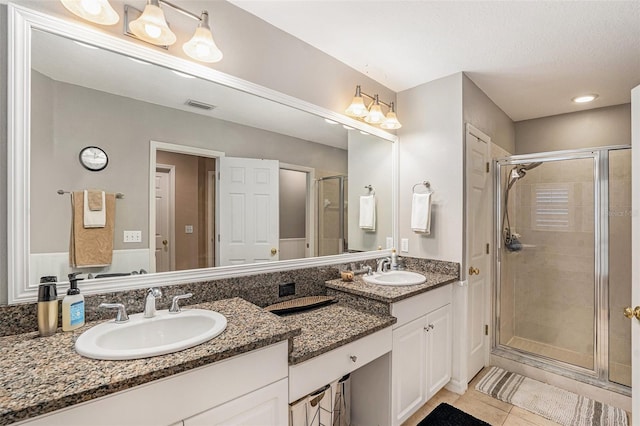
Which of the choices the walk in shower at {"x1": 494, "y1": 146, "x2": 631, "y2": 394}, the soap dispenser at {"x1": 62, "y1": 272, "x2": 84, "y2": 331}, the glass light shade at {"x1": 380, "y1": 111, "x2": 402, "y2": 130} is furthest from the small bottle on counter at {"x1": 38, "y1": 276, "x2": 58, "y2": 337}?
the walk in shower at {"x1": 494, "y1": 146, "x2": 631, "y2": 394}

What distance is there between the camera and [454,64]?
2.21 m

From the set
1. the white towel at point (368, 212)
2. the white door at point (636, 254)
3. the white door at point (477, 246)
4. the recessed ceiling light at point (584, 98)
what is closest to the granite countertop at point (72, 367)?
the white towel at point (368, 212)

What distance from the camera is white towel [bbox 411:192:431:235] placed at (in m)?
2.38

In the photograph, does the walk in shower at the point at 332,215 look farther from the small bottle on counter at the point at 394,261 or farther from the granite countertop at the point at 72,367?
the granite countertop at the point at 72,367

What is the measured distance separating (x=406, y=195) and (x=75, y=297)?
233cm

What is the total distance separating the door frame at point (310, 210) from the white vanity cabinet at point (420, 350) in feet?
2.19

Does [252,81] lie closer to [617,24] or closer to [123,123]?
[123,123]

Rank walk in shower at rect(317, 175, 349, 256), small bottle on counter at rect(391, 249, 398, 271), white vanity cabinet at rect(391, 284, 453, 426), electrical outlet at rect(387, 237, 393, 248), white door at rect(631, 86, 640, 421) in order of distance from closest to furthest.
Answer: white door at rect(631, 86, 640, 421) < white vanity cabinet at rect(391, 284, 453, 426) < walk in shower at rect(317, 175, 349, 256) < small bottle on counter at rect(391, 249, 398, 271) < electrical outlet at rect(387, 237, 393, 248)

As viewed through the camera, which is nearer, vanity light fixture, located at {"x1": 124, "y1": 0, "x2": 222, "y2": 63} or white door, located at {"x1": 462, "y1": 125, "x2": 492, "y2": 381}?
vanity light fixture, located at {"x1": 124, "y1": 0, "x2": 222, "y2": 63}

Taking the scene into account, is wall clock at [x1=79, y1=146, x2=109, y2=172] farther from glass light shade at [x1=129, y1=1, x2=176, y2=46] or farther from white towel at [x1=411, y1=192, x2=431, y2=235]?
white towel at [x1=411, y1=192, x2=431, y2=235]

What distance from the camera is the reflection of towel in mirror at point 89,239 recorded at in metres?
1.20

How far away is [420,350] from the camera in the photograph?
1969 millimetres

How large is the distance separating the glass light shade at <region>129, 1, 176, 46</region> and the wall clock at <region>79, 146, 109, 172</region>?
1.72ft

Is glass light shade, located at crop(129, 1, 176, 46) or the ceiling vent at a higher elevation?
glass light shade, located at crop(129, 1, 176, 46)
